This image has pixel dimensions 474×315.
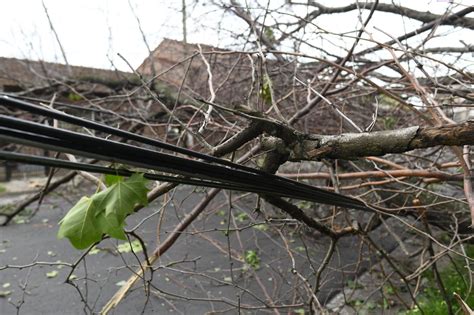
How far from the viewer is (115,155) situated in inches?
28.6

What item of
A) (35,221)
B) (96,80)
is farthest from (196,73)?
(35,221)

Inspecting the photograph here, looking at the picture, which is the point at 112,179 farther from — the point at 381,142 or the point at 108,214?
the point at 381,142

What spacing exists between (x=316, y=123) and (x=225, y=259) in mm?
2032

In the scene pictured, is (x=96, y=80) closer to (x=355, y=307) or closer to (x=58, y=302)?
(x=58, y=302)

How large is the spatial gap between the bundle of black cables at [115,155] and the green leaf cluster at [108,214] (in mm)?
54

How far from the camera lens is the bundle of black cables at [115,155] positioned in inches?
24.9

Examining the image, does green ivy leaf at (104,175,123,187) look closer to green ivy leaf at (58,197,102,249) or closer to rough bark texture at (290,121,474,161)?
green ivy leaf at (58,197,102,249)

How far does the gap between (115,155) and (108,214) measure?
11.2 inches

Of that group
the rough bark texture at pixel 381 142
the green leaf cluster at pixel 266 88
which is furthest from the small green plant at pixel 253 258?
the rough bark texture at pixel 381 142

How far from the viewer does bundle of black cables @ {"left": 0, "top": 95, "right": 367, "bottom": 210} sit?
0.63 m

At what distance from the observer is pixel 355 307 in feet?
10.8

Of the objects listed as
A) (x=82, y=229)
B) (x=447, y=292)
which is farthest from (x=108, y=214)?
(x=447, y=292)

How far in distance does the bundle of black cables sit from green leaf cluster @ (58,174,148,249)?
0.05 meters

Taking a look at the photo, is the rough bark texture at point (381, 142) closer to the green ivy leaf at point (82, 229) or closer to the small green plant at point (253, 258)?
the green ivy leaf at point (82, 229)
